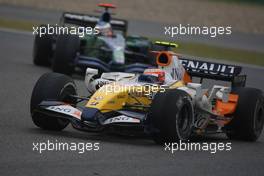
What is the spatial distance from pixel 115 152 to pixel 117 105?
1229mm

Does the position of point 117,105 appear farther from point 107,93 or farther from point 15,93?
point 15,93

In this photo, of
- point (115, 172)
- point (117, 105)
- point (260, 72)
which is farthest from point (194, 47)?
point (115, 172)

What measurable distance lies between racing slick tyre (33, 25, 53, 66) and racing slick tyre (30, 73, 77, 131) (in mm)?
8524

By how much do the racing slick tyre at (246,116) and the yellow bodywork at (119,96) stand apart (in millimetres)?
1448

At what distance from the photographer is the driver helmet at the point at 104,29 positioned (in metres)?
21.0

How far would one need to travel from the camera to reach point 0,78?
18312 millimetres

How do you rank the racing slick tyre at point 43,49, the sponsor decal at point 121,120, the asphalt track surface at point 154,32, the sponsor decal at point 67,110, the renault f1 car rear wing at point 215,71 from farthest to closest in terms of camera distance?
the asphalt track surface at point 154,32, the racing slick tyre at point 43,49, the renault f1 car rear wing at point 215,71, the sponsor decal at point 67,110, the sponsor decal at point 121,120

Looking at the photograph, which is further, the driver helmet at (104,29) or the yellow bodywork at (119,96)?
the driver helmet at (104,29)

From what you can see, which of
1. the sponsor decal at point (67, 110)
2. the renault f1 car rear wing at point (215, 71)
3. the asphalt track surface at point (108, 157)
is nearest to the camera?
the asphalt track surface at point (108, 157)

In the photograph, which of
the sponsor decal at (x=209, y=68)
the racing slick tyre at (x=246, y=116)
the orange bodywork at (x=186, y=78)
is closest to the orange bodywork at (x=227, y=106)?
the racing slick tyre at (x=246, y=116)

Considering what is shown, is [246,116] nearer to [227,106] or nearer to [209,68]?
[227,106]

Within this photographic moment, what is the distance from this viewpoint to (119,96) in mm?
11844

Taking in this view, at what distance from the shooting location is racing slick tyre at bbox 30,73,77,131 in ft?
39.2

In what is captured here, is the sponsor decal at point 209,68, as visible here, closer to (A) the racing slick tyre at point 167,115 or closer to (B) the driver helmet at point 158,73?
(B) the driver helmet at point 158,73
